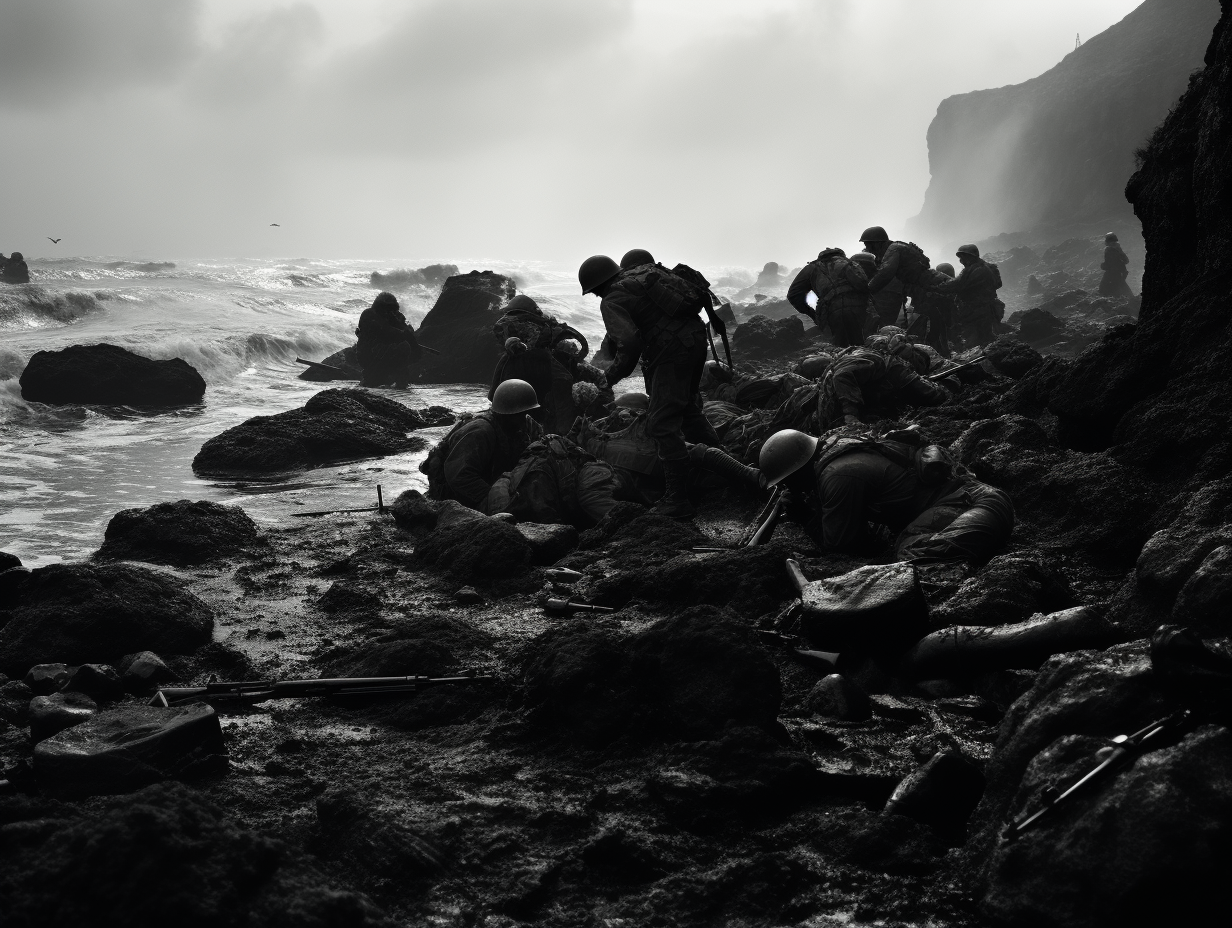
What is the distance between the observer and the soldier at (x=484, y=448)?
778 centimetres

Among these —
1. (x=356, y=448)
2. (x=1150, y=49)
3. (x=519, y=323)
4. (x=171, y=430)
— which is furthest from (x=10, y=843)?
(x=1150, y=49)

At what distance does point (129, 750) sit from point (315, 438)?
358 inches

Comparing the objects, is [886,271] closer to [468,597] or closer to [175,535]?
[468,597]

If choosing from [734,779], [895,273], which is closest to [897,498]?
[734,779]

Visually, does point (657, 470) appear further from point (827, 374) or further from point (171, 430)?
point (171, 430)

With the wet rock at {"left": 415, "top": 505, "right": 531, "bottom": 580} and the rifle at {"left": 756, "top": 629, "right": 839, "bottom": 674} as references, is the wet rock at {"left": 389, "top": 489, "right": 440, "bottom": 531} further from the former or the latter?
the rifle at {"left": 756, "top": 629, "right": 839, "bottom": 674}

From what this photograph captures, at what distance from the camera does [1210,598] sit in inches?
110

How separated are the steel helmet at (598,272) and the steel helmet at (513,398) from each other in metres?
1.16

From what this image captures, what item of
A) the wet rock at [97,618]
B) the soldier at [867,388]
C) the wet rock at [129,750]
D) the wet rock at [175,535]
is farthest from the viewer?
the soldier at [867,388]

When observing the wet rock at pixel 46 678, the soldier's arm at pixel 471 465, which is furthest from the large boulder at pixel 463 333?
the wet rock at pixel 46 678

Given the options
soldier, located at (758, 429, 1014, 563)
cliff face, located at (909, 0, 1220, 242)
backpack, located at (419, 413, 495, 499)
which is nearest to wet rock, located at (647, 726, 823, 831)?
soldier, located at (758, 429, 1014, 563)

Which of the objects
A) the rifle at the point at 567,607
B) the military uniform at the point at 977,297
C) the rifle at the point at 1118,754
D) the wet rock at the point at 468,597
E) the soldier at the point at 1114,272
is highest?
the soldier at the point at 1114,272

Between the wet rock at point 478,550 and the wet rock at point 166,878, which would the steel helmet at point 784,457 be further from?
the wet rock at point 166,878

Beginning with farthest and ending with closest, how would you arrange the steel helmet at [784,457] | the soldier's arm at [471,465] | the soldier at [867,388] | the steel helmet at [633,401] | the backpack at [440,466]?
1. the steel helmet at [633,401]
2. the backpack at [440,466]
3. the soldier's arm at [471,465]
4. the soldier at [867,388]
5. the steel helmet at [784,457]
